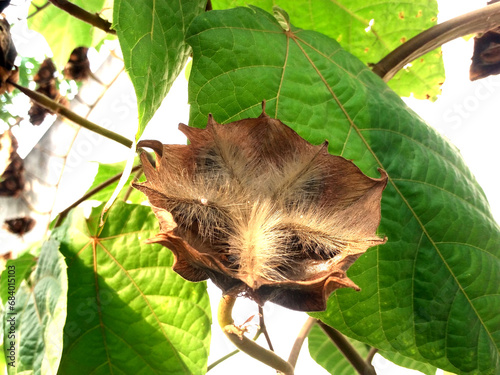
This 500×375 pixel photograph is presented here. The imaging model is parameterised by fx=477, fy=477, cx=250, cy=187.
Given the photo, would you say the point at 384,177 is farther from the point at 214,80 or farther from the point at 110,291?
the point at 110,291

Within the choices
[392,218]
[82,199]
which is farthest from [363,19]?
[82,199]

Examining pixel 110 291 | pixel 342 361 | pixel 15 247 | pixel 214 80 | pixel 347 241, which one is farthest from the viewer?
pixel 342 361

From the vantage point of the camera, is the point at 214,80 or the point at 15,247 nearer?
the point at 214,80

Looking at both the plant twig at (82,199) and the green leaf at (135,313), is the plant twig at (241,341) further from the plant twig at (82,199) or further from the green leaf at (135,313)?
the plant twig at (82,199)

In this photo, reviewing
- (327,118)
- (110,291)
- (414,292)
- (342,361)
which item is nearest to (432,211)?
(414,292)

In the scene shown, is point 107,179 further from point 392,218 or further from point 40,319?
point 392,218

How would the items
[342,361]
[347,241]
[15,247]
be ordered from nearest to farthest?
[347,241] < [15,247] < [342,361]

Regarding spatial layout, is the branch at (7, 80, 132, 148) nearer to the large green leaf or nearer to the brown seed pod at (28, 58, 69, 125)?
the brown seed pod at (28, 58, 69, 125)

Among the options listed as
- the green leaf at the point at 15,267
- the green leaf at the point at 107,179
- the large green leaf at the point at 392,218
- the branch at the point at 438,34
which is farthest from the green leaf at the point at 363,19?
the green leaf at the point at 15,267
